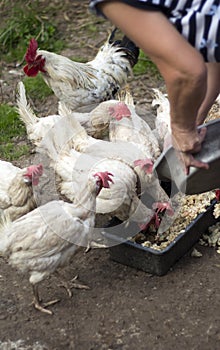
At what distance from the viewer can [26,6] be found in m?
7.16

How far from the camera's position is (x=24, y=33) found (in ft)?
22.4

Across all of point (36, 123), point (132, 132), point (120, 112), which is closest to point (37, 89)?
point (36, 123)

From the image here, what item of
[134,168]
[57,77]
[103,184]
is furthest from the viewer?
[57,77]

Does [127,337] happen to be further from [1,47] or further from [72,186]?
[1,47]

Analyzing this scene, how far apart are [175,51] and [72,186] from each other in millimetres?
2007

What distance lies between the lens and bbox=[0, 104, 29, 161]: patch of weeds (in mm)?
5244

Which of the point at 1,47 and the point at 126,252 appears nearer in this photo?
the point at 126,252

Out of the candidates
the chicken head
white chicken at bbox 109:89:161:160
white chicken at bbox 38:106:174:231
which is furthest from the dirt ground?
the chicken head

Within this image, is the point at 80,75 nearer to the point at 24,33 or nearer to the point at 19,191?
the point at 19,191

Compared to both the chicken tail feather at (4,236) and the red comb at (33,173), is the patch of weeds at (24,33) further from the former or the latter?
the chicken tail feather at (4,236)

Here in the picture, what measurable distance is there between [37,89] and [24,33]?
1056 mm

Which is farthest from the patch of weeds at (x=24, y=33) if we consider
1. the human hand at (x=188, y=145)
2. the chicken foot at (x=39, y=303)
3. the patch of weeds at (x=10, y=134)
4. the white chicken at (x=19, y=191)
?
the human hand at (x=188, y=145)

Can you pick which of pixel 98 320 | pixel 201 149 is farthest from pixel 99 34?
pixel 201 149

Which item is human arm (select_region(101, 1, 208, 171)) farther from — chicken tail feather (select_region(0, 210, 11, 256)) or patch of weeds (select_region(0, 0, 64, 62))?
patch of weeds (select_region(0, 0, 64, 62))
